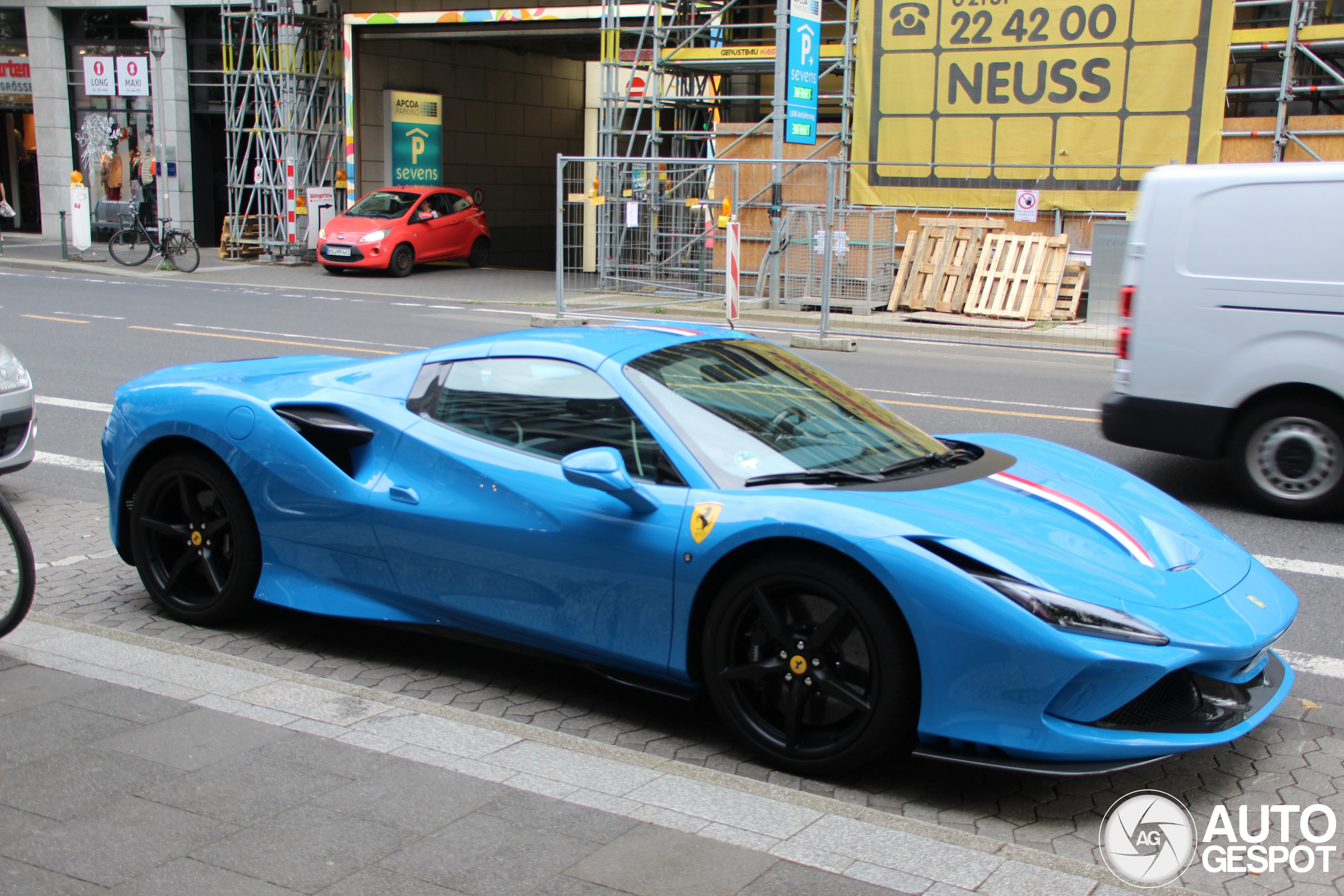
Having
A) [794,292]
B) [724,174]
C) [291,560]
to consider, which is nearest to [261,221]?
[724,174]

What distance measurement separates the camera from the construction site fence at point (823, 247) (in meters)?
16.2

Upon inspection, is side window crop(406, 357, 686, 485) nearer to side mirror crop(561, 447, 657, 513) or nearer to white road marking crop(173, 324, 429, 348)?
side mirror crop(561, 447, 657, 513)

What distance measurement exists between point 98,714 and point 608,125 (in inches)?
784

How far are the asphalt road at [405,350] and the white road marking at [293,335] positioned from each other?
0.12 feet

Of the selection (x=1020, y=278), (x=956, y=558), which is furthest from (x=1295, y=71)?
(x=956, y=558)

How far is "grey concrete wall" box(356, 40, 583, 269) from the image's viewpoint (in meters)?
28.0

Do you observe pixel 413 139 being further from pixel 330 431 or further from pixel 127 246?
pixel 330 431

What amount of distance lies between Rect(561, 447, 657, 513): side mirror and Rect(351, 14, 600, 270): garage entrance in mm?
22053

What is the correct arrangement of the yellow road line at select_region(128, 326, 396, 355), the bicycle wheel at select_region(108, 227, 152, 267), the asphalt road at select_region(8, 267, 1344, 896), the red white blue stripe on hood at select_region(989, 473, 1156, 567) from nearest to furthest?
the asphalt road at select_region(8, 267, 1344, 896) < the red white blue stripe on hood at select_region(989, 473, 1156, 567) < the yellow road line at select_region(128, 326, 396, 355) < the bicycle wheel at select_region(108, 227, 152, 267)

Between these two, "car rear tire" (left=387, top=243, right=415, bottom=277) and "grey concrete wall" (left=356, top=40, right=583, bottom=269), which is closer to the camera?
"car rear tire" (left=387, top=243, right=415, bottom=277)

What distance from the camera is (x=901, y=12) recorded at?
63.3 ft

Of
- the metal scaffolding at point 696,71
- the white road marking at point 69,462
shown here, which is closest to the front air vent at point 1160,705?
the white road marking at point 69,462

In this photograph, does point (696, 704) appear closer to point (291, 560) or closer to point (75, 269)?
point (291, 560)

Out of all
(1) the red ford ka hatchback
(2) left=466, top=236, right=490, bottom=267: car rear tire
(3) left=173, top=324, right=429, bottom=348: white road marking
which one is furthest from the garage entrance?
(3) left=173, top=324, right=429, bottom=348: white road marking
